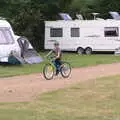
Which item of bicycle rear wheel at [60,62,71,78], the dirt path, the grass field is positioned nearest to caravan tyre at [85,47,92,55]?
the dirt path

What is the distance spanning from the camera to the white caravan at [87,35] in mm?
40688

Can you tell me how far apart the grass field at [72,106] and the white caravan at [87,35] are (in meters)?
24.3

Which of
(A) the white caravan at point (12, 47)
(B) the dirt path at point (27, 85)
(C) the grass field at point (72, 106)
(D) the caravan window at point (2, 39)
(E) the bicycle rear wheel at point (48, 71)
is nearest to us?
(C) the grass field at point (72, 106)

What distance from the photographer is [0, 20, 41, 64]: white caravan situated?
27.6 m

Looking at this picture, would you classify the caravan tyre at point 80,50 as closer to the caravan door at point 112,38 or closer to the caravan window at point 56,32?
the caravan window at point 56,32

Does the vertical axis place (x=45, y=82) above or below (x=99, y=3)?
below

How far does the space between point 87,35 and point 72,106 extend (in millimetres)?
28747

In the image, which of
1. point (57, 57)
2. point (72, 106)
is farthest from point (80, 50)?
point (72, 106)

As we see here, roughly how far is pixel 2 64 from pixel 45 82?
964 cm

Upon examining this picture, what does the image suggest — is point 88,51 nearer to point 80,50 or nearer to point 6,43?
point 80,50

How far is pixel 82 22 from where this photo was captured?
41.0 meters

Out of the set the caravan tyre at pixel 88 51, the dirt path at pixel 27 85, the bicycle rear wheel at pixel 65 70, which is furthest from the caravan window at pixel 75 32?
the bicycle rear wheel at pixel 65 70

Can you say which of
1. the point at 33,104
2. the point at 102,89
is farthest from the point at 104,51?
the point at 33,104

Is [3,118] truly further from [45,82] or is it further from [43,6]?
[43,6]
